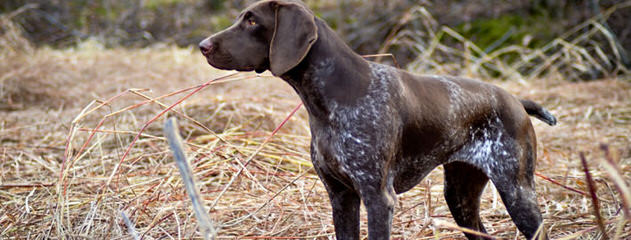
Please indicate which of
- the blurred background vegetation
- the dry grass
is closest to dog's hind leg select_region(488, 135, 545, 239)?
the dry grass

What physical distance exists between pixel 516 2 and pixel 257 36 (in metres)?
6.91

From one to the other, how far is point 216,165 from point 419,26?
5.84 meters

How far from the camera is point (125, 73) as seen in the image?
7.18 m

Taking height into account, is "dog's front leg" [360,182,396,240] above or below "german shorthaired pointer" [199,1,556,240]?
below

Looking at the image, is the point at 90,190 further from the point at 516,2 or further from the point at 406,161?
the point at 516,2

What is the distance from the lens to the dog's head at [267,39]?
76.0 inches

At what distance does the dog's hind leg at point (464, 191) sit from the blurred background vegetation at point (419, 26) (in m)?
2.51

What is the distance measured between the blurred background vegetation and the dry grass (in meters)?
0.67

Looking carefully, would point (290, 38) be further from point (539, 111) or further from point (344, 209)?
point (539, 111)

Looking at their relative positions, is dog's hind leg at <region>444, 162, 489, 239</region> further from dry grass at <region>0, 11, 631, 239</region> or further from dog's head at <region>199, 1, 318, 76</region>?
dog's head at <region>199, 1, 318, 76</region>

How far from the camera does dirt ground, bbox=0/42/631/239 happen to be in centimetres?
274

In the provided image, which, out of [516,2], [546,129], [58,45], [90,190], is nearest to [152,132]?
[90,190]

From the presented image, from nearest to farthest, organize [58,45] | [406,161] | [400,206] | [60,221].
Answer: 1. [406,161]
2. [60,221]
3. [400,206]
4. [58,45]

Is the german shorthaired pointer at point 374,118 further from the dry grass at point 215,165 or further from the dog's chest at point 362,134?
the dry grass at point 215,165
